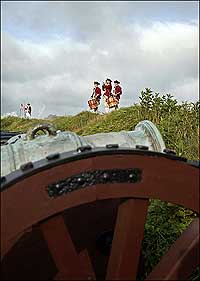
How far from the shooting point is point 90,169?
230 centimetres

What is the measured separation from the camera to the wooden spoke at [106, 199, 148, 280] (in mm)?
2387

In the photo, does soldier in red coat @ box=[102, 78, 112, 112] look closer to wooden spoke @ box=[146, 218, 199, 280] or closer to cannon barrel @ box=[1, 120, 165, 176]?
cannon barrel @ box=[1, 120, 165, 176]

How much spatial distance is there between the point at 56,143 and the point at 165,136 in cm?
484

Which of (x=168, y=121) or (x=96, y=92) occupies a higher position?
(x=96, y=92)

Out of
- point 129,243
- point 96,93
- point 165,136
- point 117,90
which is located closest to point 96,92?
point 96,93

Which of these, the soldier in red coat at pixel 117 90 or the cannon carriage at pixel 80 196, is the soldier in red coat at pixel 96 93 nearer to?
the soldier in red coat at pixel 117 90

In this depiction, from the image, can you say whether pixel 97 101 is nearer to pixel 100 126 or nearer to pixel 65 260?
pixel 100 126

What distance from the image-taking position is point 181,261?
7.85 feet

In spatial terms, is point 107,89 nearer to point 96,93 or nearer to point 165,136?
point 96,93

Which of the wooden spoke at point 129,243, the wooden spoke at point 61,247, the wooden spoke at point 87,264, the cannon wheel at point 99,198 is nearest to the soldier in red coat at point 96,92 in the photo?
the wooden spoke at point 87,264

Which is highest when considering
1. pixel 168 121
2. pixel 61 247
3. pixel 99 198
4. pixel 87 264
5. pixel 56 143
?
pixel 168 121

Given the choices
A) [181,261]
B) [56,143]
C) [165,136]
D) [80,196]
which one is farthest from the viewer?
[165,136]

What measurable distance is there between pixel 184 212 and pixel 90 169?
2.88 metres

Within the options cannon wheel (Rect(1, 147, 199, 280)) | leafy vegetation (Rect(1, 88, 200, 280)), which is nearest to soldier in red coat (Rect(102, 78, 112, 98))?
leafy vegetation (Rect(1, 88, 200, 280))
